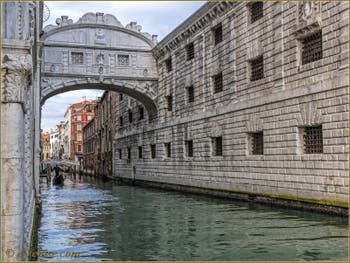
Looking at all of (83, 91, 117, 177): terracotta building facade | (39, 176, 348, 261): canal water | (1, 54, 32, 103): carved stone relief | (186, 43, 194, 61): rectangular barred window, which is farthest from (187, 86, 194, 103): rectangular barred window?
(1, 54, 32, 103): carved stone relief

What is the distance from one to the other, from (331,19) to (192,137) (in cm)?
920

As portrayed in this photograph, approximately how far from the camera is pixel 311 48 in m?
12.6

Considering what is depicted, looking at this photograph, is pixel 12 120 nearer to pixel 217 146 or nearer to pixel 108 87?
pixel 217 146

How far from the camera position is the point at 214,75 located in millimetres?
18141

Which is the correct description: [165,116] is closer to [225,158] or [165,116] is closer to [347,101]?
[225,158]

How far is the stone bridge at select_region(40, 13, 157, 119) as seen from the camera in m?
22.6

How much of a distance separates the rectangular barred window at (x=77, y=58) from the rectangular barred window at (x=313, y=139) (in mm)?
13477

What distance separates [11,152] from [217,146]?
541 inches

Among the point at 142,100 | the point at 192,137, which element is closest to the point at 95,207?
the point at 192,137

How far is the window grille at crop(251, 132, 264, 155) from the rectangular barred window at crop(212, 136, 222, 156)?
2.45 meters

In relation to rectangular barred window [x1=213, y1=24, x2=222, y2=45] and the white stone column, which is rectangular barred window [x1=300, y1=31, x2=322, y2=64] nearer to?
rectangular barred window [x1=213, y1=24, x2=222, y2=45]

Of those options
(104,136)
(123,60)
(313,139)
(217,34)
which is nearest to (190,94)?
(217,34)

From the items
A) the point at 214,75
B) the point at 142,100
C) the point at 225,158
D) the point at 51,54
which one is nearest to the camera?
the point at 225,158

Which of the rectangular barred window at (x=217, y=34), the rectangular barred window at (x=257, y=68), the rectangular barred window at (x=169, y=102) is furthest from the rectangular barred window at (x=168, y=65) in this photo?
the rectangular barred window at (x=257, y=68)
